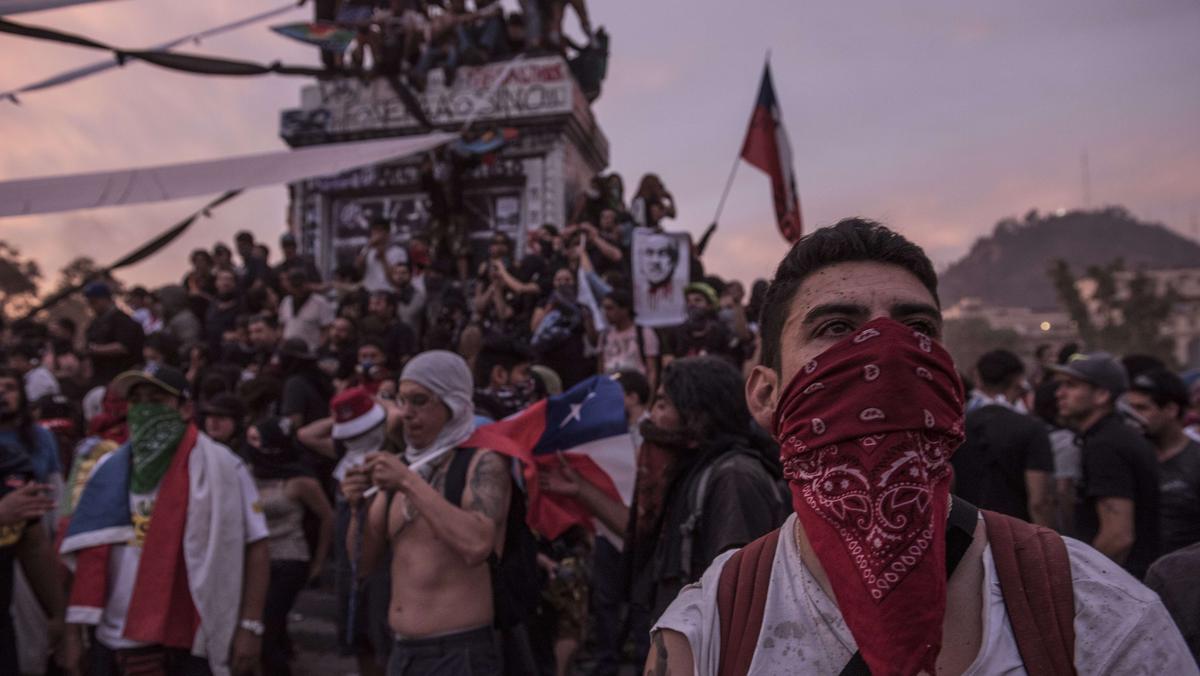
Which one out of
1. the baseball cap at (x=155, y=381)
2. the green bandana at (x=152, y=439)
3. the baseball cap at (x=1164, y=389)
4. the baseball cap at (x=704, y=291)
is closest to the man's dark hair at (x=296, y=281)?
the baseball cap at (x=704, y=291)

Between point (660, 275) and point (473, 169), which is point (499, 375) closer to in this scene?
point (660, 275)

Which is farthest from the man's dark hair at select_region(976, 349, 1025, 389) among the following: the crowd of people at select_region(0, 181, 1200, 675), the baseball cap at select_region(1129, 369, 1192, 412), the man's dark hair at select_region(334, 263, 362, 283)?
the man's dark hair at select_region(334, 263, 362, 283)

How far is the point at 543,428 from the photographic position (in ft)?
15.7

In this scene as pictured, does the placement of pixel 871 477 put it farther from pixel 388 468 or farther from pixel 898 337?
pixel 388 468

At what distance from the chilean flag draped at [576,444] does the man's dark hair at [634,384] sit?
84 cm

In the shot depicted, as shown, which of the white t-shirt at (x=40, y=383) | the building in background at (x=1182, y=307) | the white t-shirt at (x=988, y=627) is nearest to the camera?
the white t-shirt at (x=988, y=627)

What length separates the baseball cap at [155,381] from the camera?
4.66 meters

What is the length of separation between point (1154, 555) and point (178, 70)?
8.58 metres

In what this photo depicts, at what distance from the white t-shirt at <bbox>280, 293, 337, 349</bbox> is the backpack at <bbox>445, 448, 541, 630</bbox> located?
759 cm

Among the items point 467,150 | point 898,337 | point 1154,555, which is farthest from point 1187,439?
point 467,150

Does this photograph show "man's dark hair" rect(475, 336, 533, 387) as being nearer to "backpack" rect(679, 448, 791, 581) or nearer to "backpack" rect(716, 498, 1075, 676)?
"backpack" rect(679, 448, 791, 581)

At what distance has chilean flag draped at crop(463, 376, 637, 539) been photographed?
4691 millimetres

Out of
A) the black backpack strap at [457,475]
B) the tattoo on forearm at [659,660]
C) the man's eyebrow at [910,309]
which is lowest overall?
the black backpack strap at [457,475]

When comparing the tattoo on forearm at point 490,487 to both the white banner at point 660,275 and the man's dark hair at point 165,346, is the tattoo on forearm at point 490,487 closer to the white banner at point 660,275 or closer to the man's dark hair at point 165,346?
the white banner at point 660,275
